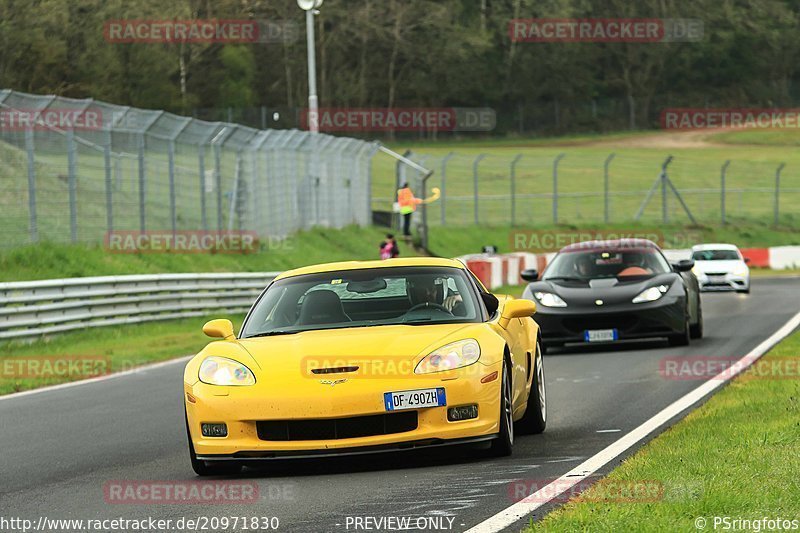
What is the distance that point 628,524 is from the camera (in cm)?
647

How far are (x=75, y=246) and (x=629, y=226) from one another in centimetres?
3416

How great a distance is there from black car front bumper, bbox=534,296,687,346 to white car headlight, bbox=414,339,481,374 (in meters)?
8.83

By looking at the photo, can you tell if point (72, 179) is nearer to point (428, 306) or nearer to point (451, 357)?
point (428, 306)

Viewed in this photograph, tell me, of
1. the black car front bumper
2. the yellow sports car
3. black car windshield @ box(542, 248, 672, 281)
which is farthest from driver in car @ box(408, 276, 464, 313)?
black car windshield @ box(542, 248, 672, 281)

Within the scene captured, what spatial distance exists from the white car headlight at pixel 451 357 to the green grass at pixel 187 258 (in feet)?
50.3

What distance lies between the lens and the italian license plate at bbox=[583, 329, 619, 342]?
58.4ft

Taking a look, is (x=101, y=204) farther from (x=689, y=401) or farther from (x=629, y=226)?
(x=629, y=226)

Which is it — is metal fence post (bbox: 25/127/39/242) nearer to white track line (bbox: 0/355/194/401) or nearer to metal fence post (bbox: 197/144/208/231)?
white track line (bbox: 0/355/194/401)

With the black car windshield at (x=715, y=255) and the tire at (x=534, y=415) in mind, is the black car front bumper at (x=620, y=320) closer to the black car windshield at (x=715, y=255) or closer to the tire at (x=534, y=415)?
the tire at (x=534, y=415)

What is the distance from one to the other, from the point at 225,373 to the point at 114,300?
548 inches

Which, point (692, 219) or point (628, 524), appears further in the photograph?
point (692, 219)

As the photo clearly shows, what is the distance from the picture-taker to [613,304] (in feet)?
58.4

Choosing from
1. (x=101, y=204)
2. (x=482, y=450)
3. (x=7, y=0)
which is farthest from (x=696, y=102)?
(x=482, y=450)

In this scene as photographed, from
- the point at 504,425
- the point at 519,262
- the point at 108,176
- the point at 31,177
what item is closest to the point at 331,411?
the point at 504,425
